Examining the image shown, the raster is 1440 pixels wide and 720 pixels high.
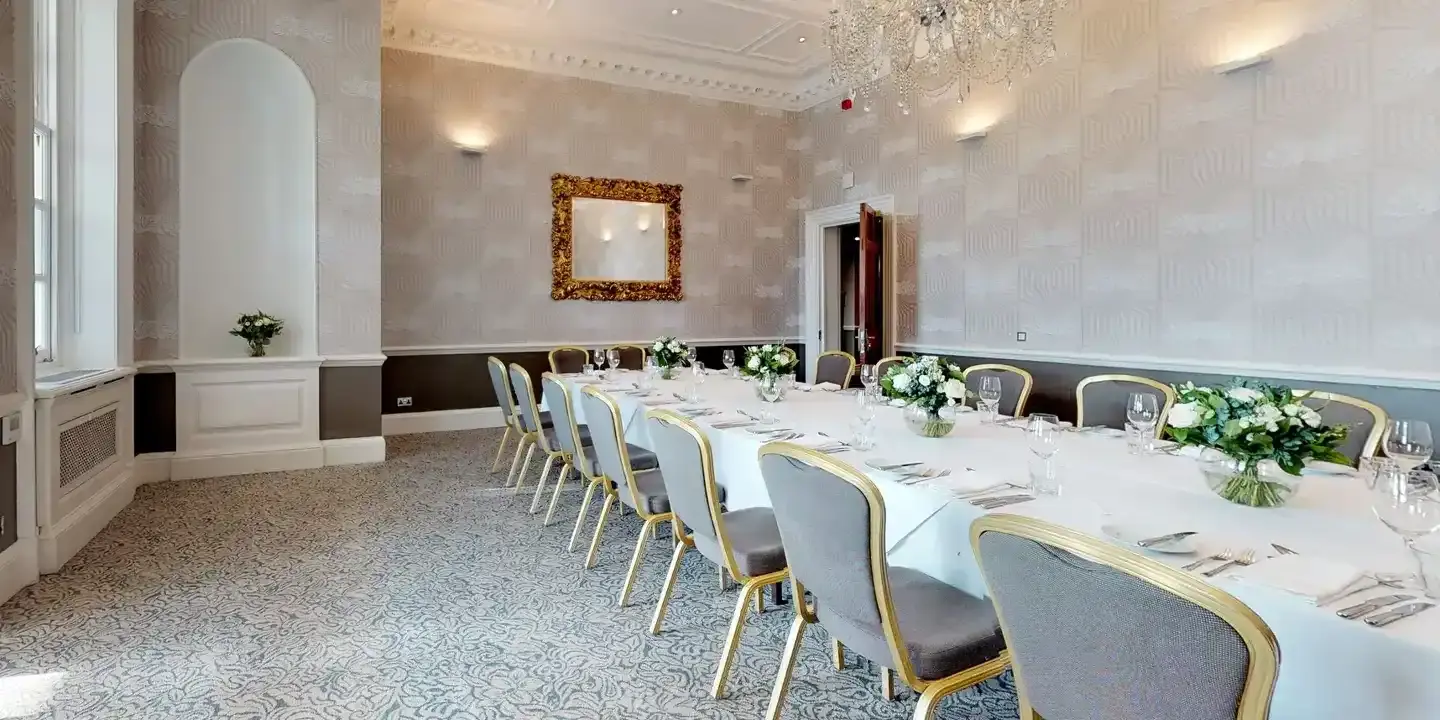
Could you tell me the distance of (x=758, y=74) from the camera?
25.5ft

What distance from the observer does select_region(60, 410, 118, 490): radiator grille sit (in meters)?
3.52

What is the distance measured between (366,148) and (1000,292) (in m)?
5.02

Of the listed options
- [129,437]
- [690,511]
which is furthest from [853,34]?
[129,437]

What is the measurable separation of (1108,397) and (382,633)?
10.7ft

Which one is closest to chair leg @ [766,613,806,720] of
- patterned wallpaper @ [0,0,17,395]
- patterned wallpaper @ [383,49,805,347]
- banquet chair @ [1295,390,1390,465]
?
banquet chair @ [1295,390,1390,465]

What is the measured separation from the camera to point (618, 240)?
24.8ft

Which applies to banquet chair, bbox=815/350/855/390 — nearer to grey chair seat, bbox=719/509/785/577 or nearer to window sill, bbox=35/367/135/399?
grey chair seat, bbox=719/509/785/577

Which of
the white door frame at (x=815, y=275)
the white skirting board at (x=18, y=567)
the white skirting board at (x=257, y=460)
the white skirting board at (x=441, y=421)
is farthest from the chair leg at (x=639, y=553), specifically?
the white door frame at (x=815, y=275)

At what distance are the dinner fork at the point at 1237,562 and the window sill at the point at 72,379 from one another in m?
4.33

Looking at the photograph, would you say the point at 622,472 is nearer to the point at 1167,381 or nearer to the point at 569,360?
the point at 569,360

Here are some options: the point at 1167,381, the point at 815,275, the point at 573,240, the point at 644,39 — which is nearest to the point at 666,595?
the point at 1167,381

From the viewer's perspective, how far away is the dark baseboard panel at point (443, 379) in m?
6.69

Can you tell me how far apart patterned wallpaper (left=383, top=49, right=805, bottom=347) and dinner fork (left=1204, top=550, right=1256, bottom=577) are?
255 inches

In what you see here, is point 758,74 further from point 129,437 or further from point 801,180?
point 129,437
